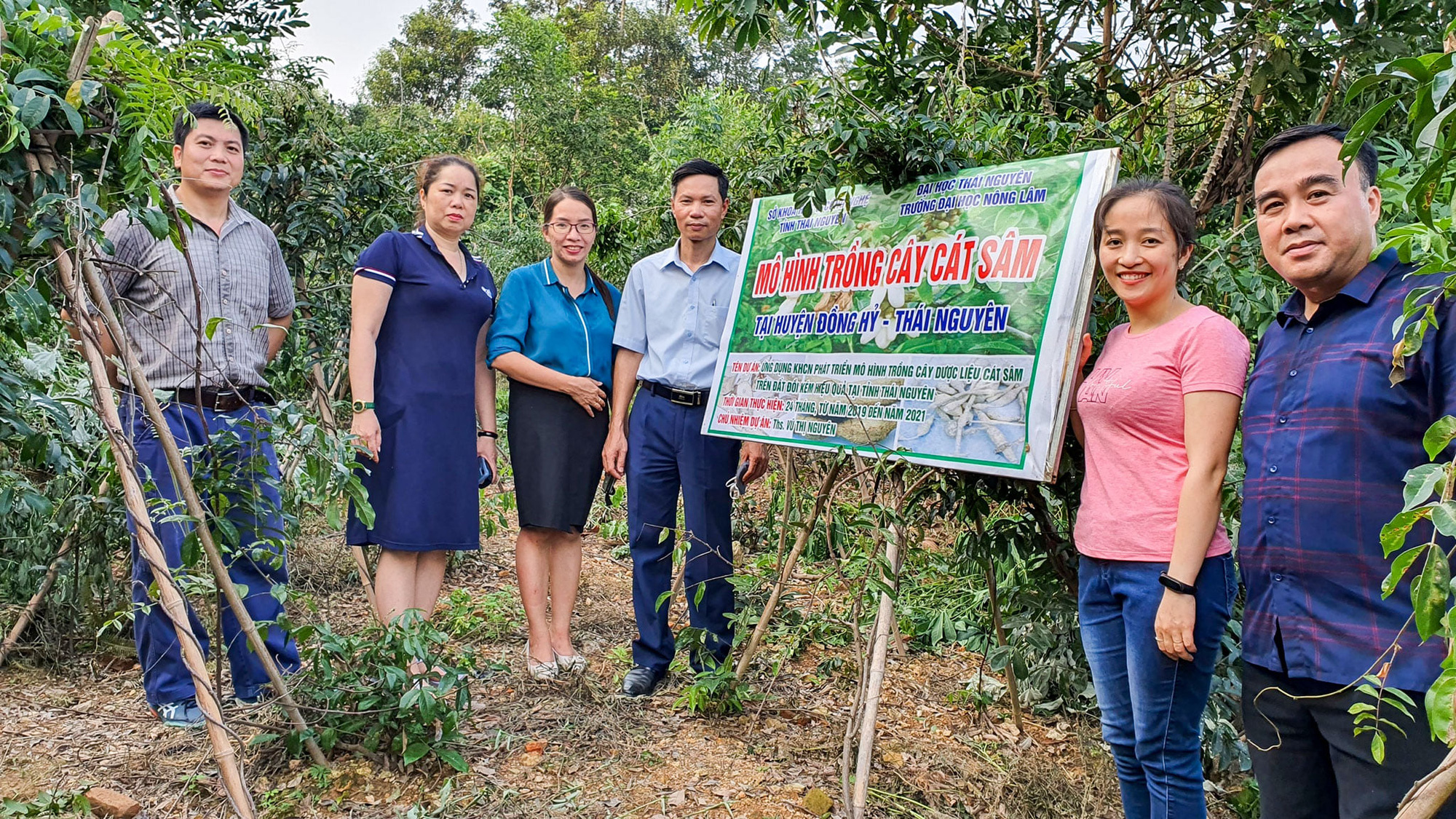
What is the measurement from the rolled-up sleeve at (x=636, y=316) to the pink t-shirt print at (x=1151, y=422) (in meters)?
1.64

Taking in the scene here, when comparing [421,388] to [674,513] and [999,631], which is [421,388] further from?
[999,631]

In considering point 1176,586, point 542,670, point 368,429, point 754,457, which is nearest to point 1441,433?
point 1176,586

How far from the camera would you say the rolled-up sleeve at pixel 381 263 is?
282cm

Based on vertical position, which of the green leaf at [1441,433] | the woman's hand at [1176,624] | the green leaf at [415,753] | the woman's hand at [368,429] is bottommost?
the green leaf at [415,753]

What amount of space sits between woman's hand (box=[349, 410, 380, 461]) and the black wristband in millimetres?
2083

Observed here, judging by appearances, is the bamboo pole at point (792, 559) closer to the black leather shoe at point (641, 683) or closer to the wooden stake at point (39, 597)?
the black leather shoe at point (641, 683)

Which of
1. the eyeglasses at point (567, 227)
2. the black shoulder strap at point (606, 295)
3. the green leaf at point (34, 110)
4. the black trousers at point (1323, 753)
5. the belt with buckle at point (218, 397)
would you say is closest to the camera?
the black trousers at point (1323, 753)

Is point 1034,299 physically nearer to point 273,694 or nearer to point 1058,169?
point 1058,169

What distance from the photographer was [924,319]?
7.61ft

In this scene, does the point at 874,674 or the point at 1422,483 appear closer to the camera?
the point at 1422,483

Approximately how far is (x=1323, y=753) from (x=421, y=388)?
2.43 m

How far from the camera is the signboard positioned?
2053 mm

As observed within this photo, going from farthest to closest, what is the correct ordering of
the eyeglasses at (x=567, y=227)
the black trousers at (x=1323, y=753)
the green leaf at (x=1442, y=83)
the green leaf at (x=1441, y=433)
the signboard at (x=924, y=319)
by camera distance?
the eyeglasses at (x=567, y=227), the signboard at (x=924, y=319), the black trousers at (x=1323, y=753), the green leaf at (x=1441, y=433), the green leaf at (x=1442, y=83)

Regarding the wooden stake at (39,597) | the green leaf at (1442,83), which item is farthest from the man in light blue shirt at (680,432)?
the green leaf at (1442,83)
